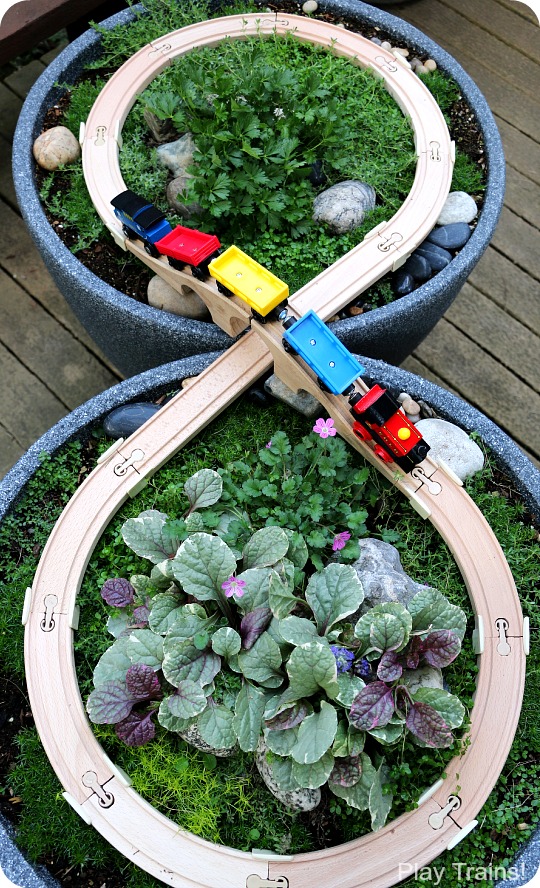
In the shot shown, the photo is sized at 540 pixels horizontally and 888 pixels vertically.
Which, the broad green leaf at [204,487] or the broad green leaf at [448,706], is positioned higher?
the broad green leaf at [448,706]

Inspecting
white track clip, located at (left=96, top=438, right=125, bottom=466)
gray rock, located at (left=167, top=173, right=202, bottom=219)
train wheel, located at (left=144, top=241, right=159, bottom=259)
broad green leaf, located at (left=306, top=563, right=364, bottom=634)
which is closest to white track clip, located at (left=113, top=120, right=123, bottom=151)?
gray rock, located at (left=167, top=173, right=202, bottom=219)

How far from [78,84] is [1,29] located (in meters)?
0.39

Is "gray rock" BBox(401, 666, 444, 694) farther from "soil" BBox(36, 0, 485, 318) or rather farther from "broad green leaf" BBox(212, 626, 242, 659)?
"soil" BBox(36, 0, 485, 318)

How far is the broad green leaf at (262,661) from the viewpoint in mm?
1632

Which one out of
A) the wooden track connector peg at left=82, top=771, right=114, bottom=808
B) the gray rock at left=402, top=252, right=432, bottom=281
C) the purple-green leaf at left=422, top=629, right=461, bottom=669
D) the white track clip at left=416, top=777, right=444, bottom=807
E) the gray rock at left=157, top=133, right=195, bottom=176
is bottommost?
the wooden track connector peg at left=82, top=771, right=114, bottom=808

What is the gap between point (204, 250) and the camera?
2.06 meters

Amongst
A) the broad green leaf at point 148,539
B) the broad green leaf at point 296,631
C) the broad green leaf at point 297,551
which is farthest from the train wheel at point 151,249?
the broad green leaf at point 296,631

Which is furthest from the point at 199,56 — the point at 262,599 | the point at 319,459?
the point at 262,599

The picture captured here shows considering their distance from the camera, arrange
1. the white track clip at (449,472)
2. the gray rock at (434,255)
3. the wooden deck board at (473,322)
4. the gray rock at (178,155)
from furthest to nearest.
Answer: the wooden deck board at (473,322)
the gray rock at (178,155)
the gray rock at (434,255)
the white track clip at (449,472)

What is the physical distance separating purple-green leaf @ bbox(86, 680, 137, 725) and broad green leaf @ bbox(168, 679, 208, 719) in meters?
0.11

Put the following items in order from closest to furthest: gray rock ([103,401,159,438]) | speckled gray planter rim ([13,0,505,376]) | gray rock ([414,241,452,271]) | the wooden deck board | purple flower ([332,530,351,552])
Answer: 1. purple flower ([332,530,351,552])
2. gray rock ([103,401,159,438])
3. speckled gray planter rim ([13,0,505,376])
4. gray rock ([414,241,452,271])
5. the wooden deck board

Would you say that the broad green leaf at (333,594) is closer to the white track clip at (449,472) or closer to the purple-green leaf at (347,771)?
the purple-green leaf at (347,771)

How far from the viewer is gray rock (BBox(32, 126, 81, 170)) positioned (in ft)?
8.01

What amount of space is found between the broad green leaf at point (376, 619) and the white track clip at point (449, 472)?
1.30ft
